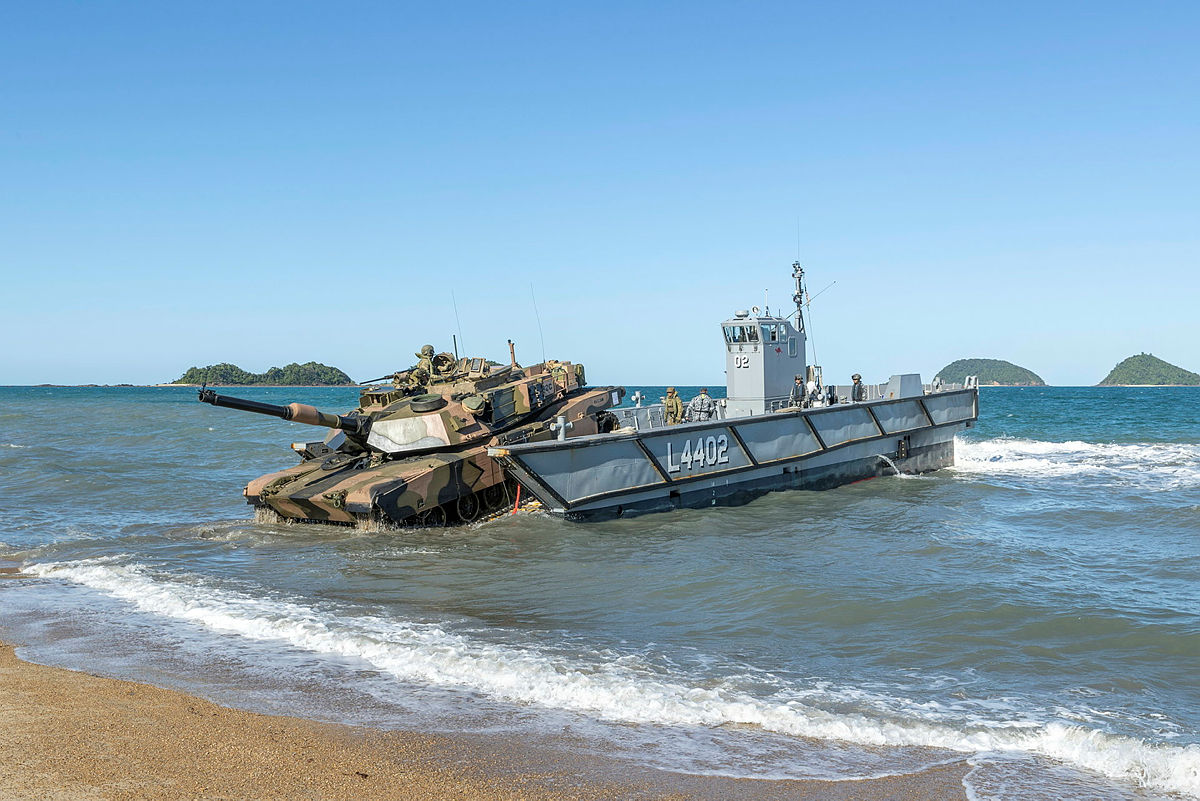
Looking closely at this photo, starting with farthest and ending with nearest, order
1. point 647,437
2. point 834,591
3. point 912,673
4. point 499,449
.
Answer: point 647,437
point 499,449
point 834,591
point 912,673

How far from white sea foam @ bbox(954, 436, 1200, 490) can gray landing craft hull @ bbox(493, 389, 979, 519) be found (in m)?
3.84

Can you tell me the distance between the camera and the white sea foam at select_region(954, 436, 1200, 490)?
2364 cm

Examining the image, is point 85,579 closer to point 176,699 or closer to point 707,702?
point 176,699

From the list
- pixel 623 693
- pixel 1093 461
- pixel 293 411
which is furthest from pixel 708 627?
pixel 1093 461

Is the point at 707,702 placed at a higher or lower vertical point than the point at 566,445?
lower

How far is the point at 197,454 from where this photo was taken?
104 ft

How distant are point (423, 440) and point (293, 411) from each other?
86.1 inches

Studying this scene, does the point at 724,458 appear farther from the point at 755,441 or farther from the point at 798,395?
the point at 798,395

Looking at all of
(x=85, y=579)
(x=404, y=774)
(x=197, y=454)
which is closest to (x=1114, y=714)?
(x=404, y=774)

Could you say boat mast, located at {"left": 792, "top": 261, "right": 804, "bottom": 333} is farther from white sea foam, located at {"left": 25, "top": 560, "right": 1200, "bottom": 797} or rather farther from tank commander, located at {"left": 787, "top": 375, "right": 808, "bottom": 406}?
white sea foam, located at {"left": 25, "top": 560, "right": 1200, "bottom": 797}

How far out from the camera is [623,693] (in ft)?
22.7

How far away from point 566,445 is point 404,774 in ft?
34.2

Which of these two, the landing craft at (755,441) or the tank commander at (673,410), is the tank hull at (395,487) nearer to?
the landing craft at (755,441)

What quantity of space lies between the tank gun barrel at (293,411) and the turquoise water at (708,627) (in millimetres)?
1824
